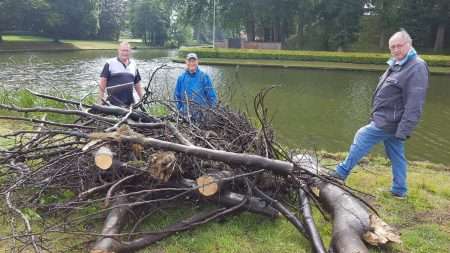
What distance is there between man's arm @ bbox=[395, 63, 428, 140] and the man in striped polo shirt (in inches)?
137

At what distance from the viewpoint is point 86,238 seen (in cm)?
339

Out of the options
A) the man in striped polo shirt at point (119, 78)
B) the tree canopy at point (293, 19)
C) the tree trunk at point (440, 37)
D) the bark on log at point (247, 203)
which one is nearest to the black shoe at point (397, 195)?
the bark on log at point (247, 203)

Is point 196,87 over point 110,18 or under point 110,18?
under

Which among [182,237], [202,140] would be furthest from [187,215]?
[202,140]

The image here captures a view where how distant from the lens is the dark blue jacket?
4.05m

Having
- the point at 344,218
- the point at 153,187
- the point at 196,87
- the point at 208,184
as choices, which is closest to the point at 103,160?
the point at 153,187

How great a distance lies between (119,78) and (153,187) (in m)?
2.42

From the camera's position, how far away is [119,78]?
554 cm

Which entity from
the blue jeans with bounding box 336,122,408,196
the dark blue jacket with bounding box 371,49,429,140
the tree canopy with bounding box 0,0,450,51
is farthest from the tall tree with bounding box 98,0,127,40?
the dark blue jacket with bounding box 371,49,429,140

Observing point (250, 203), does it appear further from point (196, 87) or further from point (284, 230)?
point (196, 87)

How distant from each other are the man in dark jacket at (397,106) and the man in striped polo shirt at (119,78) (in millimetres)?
3051

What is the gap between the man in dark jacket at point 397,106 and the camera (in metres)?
4.06

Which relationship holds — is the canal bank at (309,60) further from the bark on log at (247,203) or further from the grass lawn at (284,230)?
the bark on log at (247,203)

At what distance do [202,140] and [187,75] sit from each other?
Result: 5.98 feet
